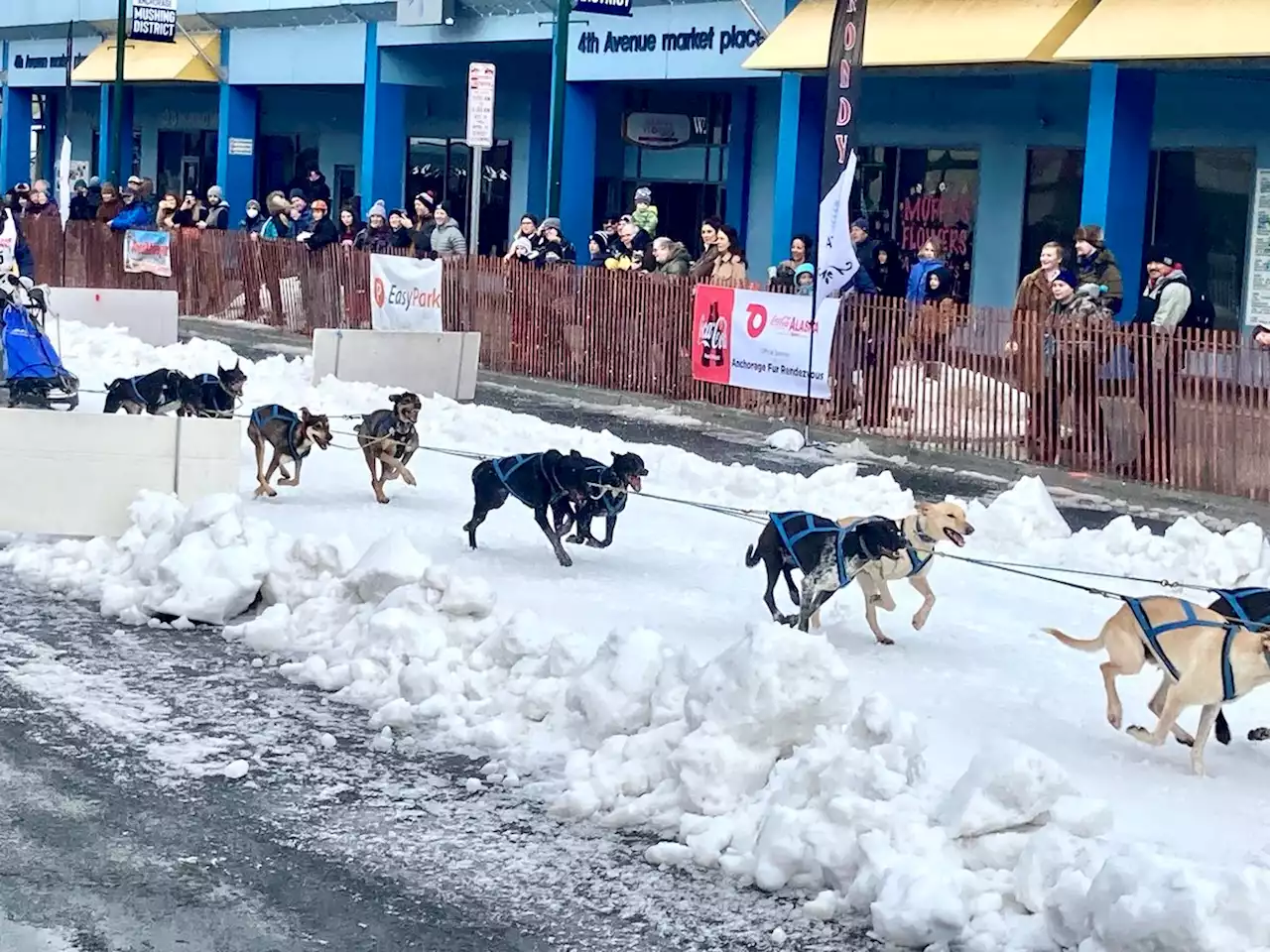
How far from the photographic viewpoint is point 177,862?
20.2 feet

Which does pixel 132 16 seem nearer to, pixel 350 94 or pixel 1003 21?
pixel 350 94

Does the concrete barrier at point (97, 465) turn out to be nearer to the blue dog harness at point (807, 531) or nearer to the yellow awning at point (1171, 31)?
the blue dog harness at point (807, 531)

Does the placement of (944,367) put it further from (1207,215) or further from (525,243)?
(1207,215)

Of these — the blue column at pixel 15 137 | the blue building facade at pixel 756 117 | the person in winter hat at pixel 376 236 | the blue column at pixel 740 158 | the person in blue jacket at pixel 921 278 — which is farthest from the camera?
the blue column at pixel 15 137

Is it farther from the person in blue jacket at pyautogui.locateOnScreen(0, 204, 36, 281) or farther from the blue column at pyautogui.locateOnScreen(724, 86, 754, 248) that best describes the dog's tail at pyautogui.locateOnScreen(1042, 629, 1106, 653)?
the blue column at pyautogui.locateOnScreen(724, 86, 754, 248)

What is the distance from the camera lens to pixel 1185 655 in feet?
23.1

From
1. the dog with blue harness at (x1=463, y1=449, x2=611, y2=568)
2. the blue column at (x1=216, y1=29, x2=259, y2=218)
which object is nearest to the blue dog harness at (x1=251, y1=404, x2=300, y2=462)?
the dog with blue harness at (x1=463, y1=449, x2=611, y2=568)

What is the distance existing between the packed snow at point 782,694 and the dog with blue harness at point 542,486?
27cm

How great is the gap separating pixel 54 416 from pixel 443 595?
355 cm

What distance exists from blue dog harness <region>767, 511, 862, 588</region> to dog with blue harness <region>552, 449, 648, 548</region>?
5.38ft

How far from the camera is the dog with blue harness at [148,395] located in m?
14.3

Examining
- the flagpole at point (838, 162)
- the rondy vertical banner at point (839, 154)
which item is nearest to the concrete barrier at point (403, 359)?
the flagpole at point (838, 162)

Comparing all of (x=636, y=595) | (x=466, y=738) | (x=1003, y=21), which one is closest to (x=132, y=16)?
(x=1003, y=21)

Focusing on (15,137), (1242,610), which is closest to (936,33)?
(1242,610)
